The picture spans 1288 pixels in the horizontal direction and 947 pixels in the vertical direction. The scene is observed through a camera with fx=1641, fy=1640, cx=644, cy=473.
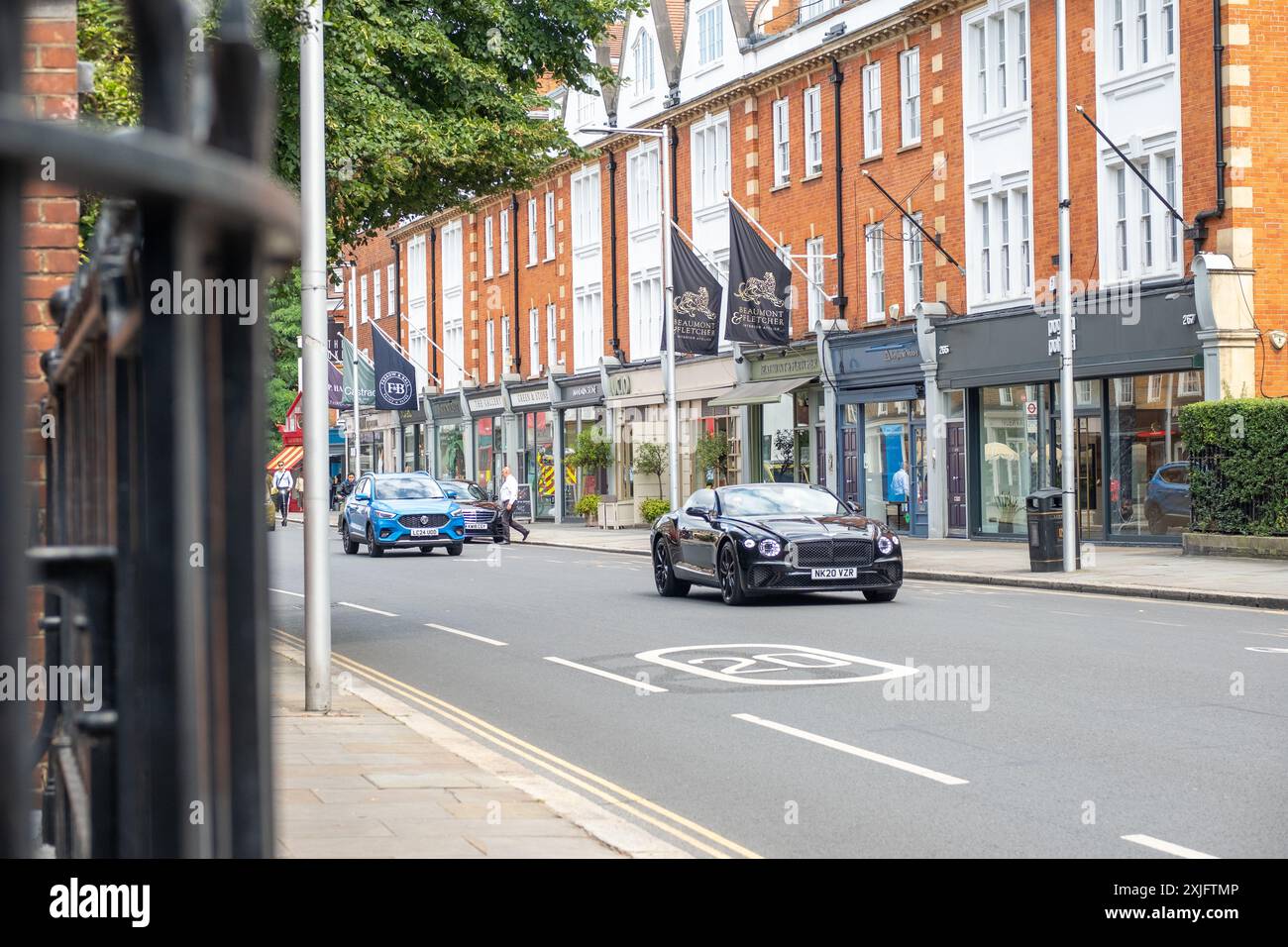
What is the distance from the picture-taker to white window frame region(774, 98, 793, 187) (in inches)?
1646

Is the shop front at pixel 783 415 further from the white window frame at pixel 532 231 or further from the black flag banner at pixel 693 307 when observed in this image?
the white window frame at pixel 532 231

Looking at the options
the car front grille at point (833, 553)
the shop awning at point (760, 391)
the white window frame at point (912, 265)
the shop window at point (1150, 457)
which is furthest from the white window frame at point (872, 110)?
the car front grille at point (833, 553)

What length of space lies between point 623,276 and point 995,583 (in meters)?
28.6

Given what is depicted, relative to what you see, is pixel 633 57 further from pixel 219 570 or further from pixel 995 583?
pixel 219 570

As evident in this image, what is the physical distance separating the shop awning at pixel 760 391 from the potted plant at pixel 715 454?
47.5 inches

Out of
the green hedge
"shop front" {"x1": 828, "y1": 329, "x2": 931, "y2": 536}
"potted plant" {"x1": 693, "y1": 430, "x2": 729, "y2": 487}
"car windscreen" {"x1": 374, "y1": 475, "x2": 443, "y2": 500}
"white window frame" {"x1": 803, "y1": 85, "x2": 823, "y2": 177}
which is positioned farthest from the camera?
"potted plant" {"x1": 693, "y1": 430, "x2": 729, "y2": 487}

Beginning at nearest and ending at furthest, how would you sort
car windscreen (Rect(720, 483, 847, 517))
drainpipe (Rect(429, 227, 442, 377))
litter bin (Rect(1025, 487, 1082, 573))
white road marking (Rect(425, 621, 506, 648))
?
white road marking (Rect(425, 621, 506, 648))
car windscreen (Rect(720, 483, 847, 517))
litter bin (Rect(1025, 487, 1082, 573))
drainpipe (Rect(429, 227, 442, 377))

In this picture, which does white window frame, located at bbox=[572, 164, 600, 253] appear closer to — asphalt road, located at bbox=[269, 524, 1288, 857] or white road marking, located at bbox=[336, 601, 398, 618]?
white road marking, located at bbox=[336, 601, 398, 618]

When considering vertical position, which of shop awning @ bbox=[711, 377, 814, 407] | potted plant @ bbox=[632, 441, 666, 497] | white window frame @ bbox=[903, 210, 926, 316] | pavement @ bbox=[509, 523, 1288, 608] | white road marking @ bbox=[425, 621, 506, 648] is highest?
white window frame @ bbox=[903, 210, 926, 316]

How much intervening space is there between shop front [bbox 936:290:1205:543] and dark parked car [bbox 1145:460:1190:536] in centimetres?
2

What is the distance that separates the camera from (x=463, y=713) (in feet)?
37.1

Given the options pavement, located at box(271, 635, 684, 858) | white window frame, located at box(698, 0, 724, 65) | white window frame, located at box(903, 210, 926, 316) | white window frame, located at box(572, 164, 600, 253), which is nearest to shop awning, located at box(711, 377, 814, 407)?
white window frame, located at box(903, 210, 926, 316)

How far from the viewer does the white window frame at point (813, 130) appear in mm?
40438

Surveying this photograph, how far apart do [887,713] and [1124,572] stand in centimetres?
1448
